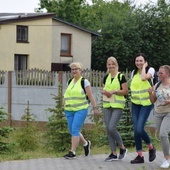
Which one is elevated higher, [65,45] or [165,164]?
[65,45]

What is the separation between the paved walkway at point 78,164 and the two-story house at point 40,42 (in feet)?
94.3

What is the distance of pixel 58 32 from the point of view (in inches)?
1699

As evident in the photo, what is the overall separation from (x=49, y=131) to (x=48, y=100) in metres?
7.48

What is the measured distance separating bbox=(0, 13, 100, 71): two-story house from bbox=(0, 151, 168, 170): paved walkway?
2874 centimetres

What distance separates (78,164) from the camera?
10484 mm

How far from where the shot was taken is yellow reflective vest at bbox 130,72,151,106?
10.2m

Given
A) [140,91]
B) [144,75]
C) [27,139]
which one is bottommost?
[27,139]

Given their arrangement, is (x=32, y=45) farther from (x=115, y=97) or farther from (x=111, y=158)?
(x=115, y=97)

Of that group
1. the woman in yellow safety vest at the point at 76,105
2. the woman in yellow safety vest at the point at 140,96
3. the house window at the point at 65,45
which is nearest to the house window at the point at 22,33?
the house window at the point at 65,45

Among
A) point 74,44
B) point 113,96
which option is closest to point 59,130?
point 113,96

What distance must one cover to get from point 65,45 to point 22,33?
4.47 meters

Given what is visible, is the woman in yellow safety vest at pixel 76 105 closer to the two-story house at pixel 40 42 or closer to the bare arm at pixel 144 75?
the bare arm at pixel 144 75

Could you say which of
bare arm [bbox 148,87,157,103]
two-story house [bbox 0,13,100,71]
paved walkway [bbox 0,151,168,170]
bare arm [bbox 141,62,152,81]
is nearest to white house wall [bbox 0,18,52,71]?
two-story house [bbox 0,13,100,71]

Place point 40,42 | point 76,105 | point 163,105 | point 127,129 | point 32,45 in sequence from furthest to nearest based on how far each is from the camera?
point 40,42 → point 32,45 → point 127,129 → point 76,105 → point 163,105
